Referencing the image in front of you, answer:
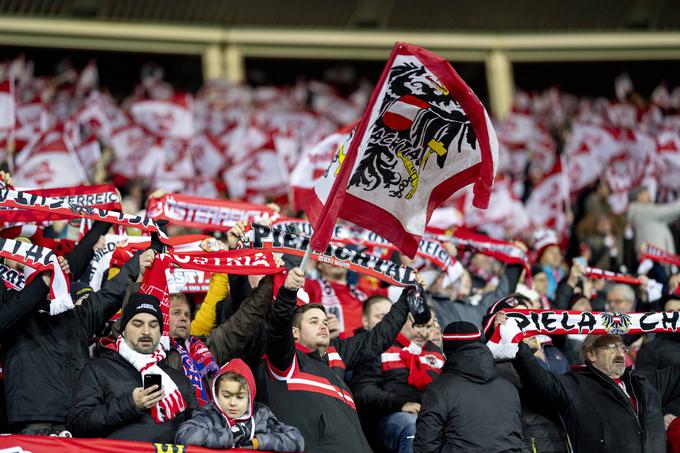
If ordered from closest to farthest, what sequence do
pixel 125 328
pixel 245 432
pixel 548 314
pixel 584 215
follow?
pixel 245 432 → pixel 125 328 → pixel 548 314 → pixel 584 215

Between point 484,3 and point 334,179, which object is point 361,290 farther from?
point 484,3

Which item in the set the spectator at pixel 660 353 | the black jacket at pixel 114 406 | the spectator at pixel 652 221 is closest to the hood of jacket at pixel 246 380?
the black jacket at pixel 114 406

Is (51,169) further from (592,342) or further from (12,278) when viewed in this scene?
(592,342)

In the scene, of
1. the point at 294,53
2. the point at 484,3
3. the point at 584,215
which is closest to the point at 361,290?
the point at 584,215

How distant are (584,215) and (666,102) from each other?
21.2 feet

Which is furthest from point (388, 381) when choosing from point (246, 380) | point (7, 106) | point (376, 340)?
point (7, 106)

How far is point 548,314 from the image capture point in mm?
7719

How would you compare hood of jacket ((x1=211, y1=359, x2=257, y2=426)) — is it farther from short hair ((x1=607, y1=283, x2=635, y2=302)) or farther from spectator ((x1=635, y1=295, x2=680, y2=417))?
short hair ((x1=607, y1=283, x2=635, y2=302))

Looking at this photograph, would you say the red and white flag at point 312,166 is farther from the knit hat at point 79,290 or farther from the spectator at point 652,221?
the knit hat at point 79,290

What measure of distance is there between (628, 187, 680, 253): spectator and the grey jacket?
27.1 feet

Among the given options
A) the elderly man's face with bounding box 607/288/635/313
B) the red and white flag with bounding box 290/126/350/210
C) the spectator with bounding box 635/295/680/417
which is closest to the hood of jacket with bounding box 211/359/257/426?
the spectator with bounding box 635/295/680/417

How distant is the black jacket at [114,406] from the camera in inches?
243

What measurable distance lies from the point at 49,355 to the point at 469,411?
2451 millimetres

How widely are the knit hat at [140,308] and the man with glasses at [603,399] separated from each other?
2.24 metres
